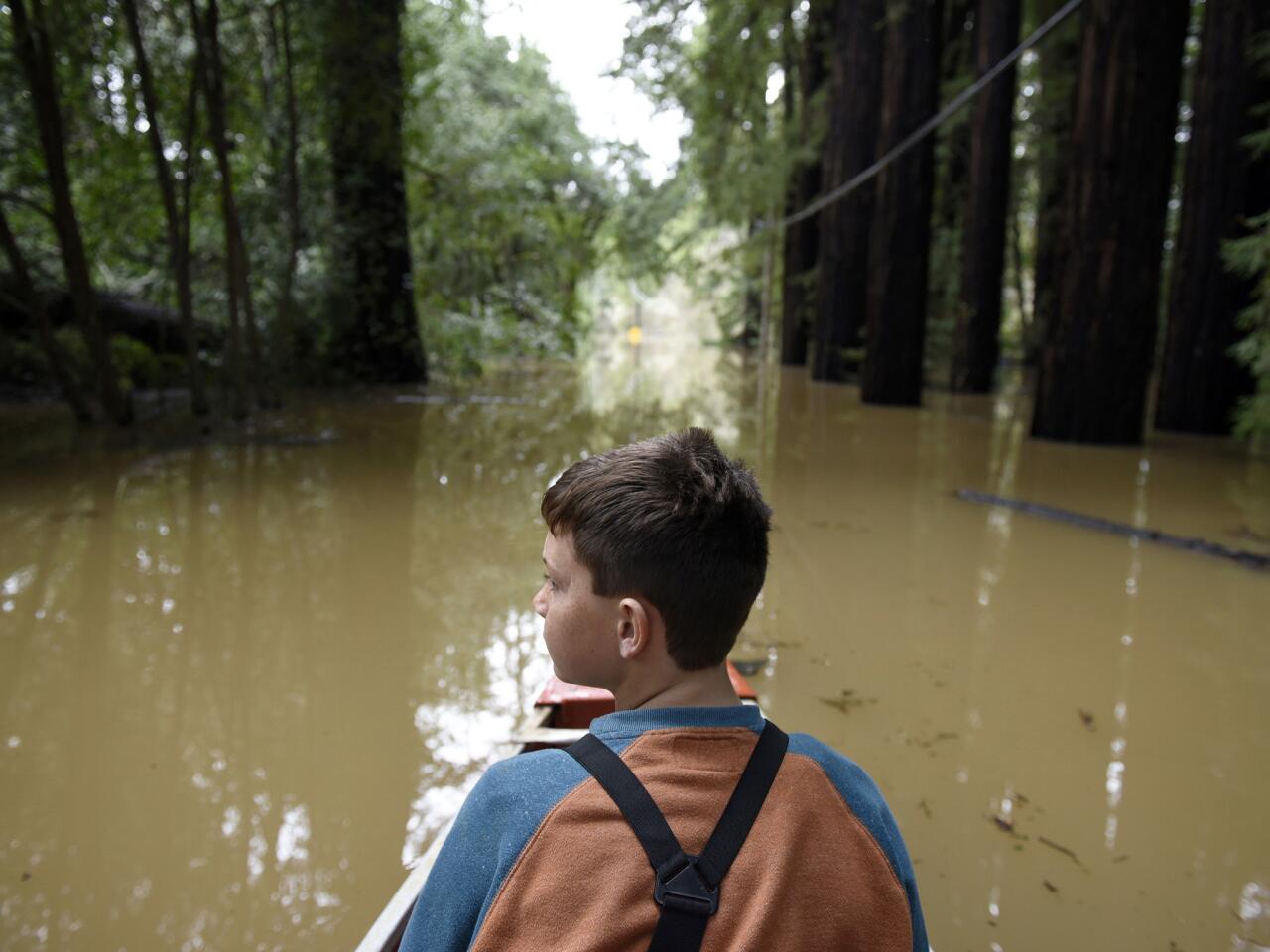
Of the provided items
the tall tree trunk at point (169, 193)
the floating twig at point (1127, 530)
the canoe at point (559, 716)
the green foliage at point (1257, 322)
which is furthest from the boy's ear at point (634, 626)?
A: the tall tree trunk at point (169, 193)

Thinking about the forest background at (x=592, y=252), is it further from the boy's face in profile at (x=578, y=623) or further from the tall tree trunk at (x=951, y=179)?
the boy's face in profile at (x=578, y=623)

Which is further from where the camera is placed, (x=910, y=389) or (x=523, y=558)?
(x=910, y=389)

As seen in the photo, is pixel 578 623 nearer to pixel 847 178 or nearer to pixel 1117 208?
pixel 1117 208

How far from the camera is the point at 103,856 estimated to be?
259cm

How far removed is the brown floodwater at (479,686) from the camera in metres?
2.47

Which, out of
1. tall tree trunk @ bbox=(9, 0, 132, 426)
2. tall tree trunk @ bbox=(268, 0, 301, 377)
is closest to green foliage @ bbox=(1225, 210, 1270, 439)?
tall tree trunk @ bbox=(268, 0, 301, 377)

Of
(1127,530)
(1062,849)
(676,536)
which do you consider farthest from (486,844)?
(1127,530)

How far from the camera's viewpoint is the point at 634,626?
1.32 m

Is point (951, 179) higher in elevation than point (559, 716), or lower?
higher

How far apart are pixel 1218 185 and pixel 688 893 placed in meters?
10.4

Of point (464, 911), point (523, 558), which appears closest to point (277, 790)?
point (464, 911)

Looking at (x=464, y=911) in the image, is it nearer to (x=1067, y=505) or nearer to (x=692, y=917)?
(x=692, y=917)

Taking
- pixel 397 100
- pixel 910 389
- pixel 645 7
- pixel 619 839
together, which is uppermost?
pixel 645 7

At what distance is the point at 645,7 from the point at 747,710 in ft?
58.9
